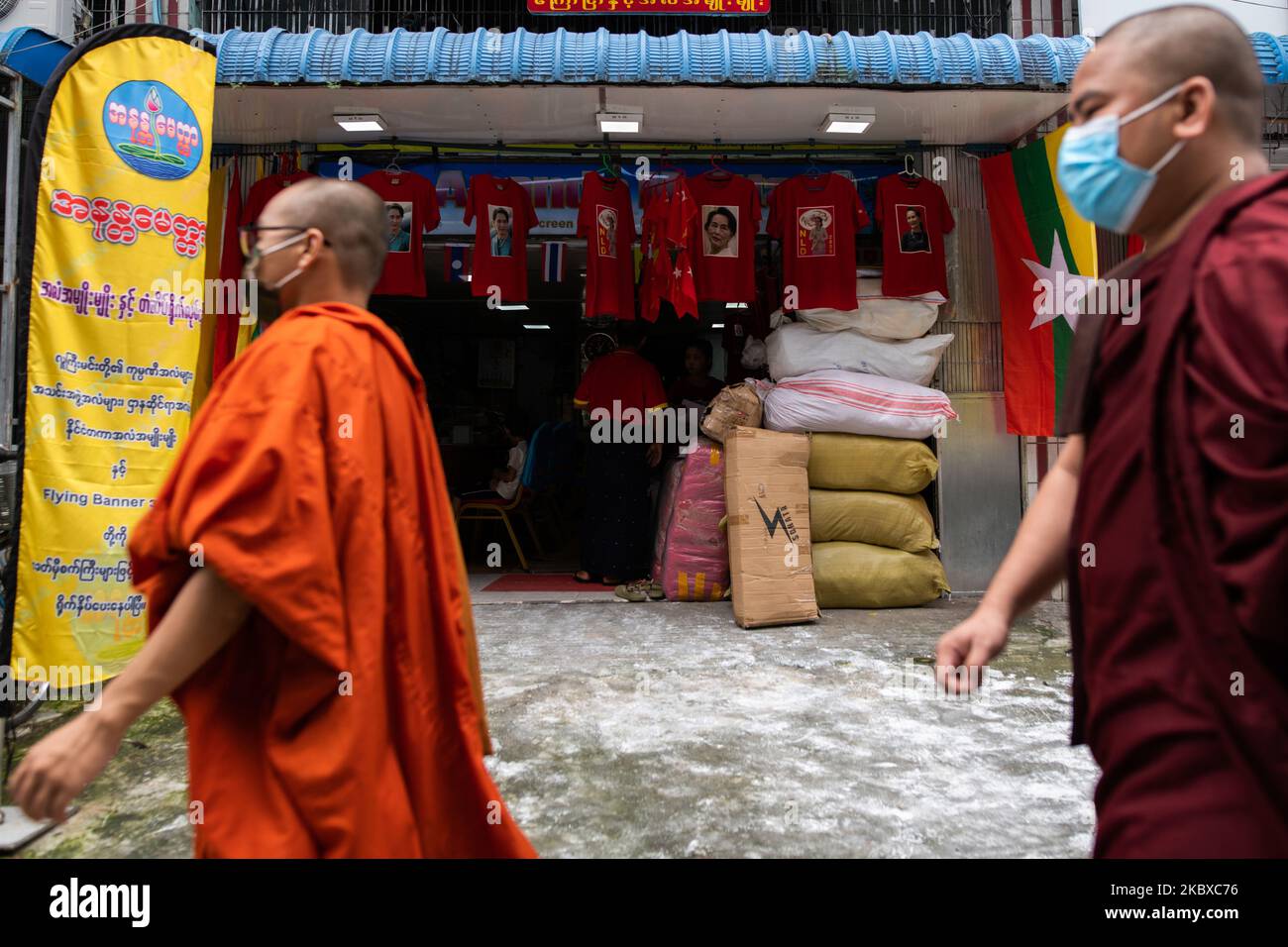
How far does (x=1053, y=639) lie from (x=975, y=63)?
3706 mm

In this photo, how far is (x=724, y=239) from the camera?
6.74 m

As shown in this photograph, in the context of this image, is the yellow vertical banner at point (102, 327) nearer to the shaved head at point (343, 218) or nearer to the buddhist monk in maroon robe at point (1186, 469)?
the shaved head at point (343, 218)

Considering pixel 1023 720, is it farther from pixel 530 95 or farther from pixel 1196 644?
pixel 530 95

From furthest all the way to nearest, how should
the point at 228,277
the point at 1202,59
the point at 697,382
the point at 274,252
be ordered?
the point at 697,382, the point at 228,277, the point at 274,252, the point at 1202,59

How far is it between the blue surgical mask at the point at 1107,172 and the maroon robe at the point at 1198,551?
128 mm

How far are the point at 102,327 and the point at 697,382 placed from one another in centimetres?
474

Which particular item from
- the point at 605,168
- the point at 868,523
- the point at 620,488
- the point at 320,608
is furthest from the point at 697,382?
the point at 320,608

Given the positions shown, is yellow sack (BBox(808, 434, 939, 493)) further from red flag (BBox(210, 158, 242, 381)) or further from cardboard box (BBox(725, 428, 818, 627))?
red flag (BBox(210, 158, 242, 381))

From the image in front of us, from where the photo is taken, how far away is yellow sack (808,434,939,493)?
6.29 m

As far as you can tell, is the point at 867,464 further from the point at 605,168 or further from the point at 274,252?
the point at 274,252

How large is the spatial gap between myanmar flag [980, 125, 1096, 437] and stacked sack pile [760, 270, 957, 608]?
0.62 meters

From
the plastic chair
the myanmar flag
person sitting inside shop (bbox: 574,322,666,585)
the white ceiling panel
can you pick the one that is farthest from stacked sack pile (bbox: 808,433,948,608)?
the plastic chair
